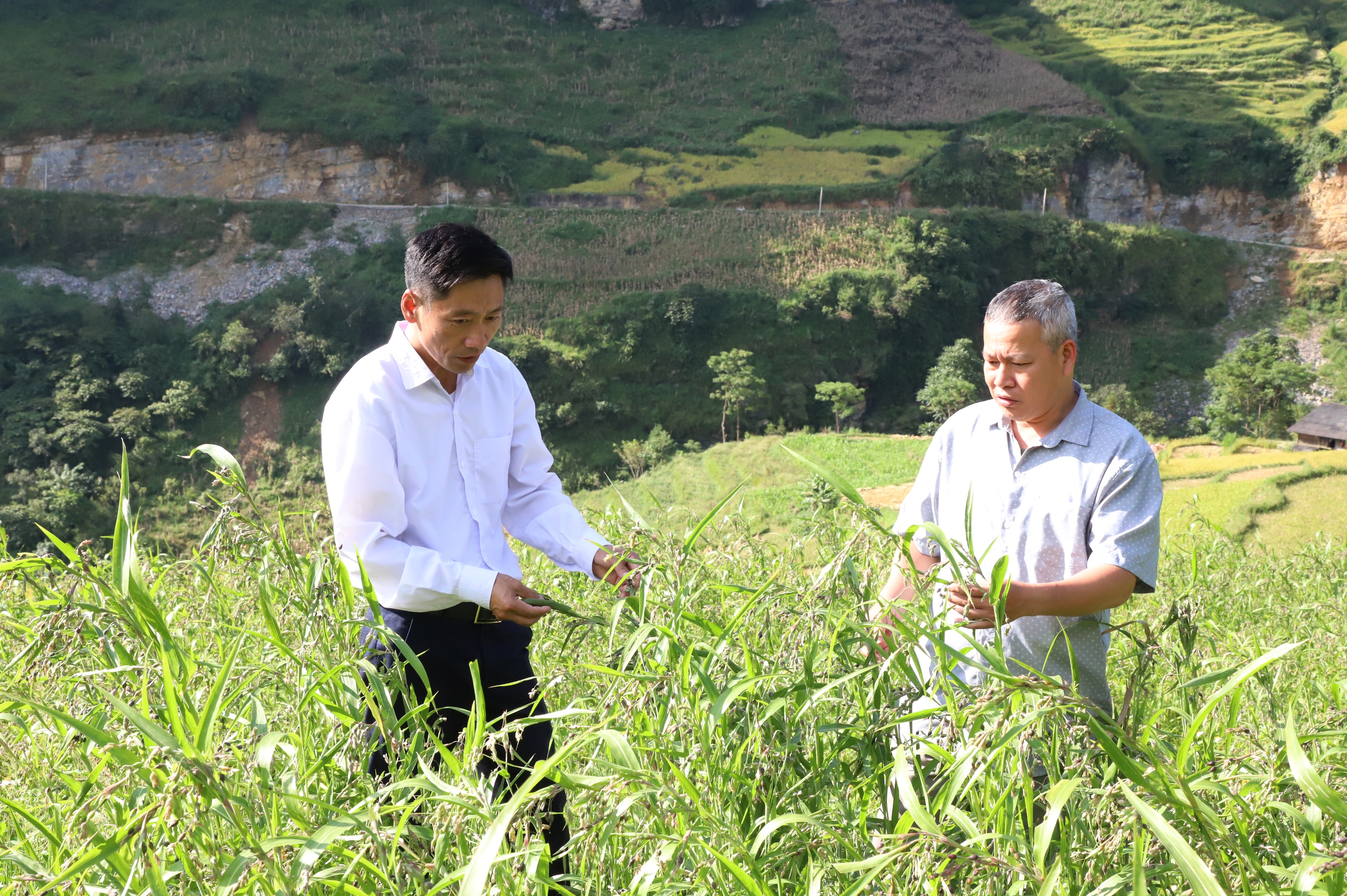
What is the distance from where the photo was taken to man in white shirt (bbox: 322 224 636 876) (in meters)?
1.73

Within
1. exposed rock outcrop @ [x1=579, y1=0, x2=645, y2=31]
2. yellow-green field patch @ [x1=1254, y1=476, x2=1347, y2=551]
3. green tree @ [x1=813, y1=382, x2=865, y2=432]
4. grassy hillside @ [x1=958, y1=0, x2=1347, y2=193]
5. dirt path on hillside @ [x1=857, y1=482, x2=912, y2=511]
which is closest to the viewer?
yellow-green field patch @ [x1=1254, y1=476, x2=1347, y2=551]

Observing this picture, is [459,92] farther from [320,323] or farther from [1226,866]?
[1226,866]

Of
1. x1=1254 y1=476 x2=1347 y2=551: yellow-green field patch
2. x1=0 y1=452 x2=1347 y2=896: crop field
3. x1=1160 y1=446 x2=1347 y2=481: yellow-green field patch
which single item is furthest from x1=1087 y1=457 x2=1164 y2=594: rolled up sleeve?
x1=1160 y1=446 x2=1347 y2=481: yellow-green field patch

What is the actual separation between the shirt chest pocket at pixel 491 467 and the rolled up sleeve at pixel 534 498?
2.5 inches

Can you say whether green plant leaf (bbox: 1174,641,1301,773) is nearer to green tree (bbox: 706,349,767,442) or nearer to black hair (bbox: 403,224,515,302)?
black hair (bbox: 403,224,515,302)

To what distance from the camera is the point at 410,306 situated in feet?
6.17

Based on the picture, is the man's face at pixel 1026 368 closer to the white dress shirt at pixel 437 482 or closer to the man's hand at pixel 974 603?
the man's hand at pixel 974 603

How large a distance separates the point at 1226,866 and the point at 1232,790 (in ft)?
0.58

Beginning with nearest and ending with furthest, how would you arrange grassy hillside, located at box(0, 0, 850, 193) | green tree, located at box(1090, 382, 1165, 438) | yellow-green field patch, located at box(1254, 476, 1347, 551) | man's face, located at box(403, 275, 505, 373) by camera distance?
1. man's face, located at box(403, 275, 505, 373)
2. yellow-green field patch, located at box(1254, 476, 1347, 551)
3. green tree, located at box(1090, 382, 1165, 438)
4. grassy hillside, located at box(0, 0, 850, 193)

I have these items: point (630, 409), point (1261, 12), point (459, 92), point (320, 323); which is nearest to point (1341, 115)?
point (1261, 12)

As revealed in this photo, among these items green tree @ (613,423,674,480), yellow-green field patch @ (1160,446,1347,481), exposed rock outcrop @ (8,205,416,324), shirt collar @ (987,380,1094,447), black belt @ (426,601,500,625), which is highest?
shirt collar @ (987,380,1094,447)

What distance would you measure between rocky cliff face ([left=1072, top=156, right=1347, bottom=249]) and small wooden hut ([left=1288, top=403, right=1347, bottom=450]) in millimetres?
18816

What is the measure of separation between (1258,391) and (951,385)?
27.5 feet

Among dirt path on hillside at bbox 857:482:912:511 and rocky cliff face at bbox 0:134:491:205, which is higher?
rocky cliff face at bbox 0:134:491:205
